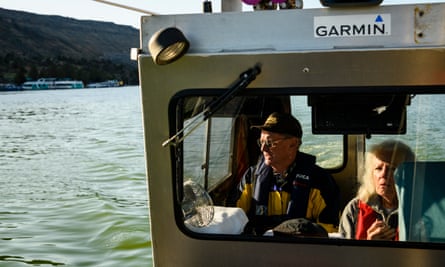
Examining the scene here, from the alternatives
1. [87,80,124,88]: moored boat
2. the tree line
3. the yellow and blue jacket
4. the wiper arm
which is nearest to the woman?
the yellow and blue jacket

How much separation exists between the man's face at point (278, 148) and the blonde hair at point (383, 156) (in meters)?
0.39

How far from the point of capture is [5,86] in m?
69.4

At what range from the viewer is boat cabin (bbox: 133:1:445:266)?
2.50 m

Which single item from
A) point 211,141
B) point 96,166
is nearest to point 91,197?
point 96,166

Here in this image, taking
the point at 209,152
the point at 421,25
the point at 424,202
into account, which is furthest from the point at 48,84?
the point at 421,25

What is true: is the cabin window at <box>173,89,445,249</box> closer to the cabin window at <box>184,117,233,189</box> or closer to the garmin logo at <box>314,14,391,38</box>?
the cabin window at <box>184,117,233,189</box>

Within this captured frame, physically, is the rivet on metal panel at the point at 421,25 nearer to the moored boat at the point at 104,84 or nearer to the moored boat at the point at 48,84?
the moored boat at the point at 48,84

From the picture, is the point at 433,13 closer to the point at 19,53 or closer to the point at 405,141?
the point at 405,141

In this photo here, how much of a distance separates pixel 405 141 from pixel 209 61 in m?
0.91

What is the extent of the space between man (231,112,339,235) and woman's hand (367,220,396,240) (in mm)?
282

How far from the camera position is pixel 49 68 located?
68.6 m

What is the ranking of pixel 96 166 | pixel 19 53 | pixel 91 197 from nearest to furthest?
pixel 91 197, pixel 96 166, pixel 19 53

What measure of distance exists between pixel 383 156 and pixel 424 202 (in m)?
0.28

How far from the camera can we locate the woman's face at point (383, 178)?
279 cm
